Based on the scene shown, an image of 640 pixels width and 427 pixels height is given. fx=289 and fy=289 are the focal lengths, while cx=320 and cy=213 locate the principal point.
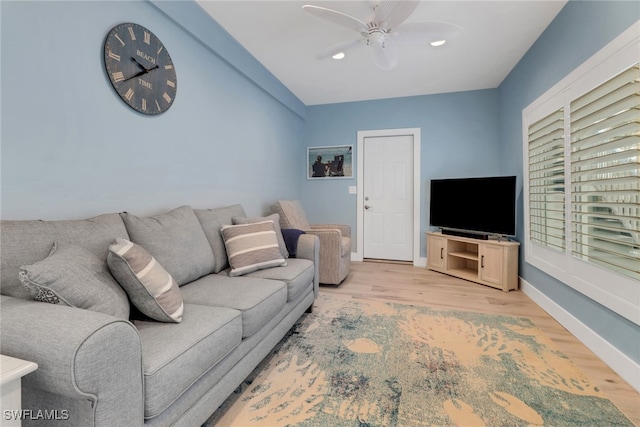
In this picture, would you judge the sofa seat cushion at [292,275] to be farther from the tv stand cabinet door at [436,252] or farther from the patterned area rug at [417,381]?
the tv stand cabinet door at [436,252]

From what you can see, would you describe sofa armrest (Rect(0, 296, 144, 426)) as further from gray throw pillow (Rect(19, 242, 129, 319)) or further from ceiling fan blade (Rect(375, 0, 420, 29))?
ceiling fan blade (Rect(375, 0, 420, 29))

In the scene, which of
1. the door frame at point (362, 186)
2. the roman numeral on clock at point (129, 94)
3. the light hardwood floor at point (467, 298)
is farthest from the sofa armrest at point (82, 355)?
the door frame at point (362, 186)

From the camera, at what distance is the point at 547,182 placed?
258 centimetres

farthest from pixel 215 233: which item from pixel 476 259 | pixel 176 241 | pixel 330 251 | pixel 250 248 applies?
pixel 476 259

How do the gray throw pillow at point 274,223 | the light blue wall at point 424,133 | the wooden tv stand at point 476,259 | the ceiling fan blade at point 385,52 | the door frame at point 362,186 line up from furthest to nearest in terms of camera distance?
the door frame at point 362,186
the light blue wall at point 424,133
the wooden tv stand at point 476,259
the gray throw pillow at point 274,223
the ceiling fan blade at point 385,52

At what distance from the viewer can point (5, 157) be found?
128 centimetres

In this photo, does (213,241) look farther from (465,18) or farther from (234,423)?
(465,18)

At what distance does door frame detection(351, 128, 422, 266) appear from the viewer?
431cm

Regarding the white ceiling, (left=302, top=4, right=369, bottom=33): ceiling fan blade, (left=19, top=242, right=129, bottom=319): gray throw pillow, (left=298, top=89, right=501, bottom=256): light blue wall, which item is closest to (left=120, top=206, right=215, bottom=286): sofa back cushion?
(left=19, top=242, right=129, bottom=319): gray throw pillow

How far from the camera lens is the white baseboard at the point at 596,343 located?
1.60 metres

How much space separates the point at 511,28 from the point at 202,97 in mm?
2792

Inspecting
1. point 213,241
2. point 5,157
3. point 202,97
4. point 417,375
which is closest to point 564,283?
point 417,375

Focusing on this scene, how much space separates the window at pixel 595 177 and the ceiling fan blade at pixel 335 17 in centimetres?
155

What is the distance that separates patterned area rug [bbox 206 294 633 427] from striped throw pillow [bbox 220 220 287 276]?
0.58 metres
